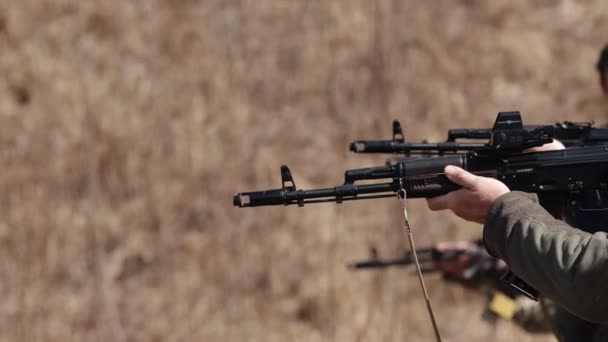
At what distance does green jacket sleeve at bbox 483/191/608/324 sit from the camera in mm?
2150

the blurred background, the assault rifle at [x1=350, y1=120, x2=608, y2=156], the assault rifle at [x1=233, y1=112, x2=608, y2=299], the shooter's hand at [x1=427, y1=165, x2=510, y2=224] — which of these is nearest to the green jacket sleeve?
the shooter's hand at [x1=427, y1=165, x2=510, y2=224]

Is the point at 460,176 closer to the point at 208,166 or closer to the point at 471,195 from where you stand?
the point at 471,195

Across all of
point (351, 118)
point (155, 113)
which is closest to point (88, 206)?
point (155, 113)

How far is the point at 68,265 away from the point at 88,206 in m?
0.41

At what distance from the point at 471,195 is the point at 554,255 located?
482mm

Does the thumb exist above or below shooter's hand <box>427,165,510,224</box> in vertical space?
above

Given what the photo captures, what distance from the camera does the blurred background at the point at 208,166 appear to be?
529cm

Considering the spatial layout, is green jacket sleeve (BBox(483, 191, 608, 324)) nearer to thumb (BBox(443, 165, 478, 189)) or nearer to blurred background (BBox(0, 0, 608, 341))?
thumb (BBox(443, 165, 478, 189))

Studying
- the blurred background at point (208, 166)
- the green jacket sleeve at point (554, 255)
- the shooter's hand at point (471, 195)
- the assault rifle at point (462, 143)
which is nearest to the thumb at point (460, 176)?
the shooter's hand at point (471, 195)

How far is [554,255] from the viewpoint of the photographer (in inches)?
87.2

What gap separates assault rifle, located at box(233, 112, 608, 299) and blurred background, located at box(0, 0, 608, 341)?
277cm

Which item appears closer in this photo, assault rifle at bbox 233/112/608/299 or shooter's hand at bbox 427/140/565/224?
shooter's hand at bbox 427/140/565/224

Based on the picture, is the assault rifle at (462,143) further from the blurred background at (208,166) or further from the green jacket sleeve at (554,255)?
the blurred background at (208,166)

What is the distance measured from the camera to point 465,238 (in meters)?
6.33
